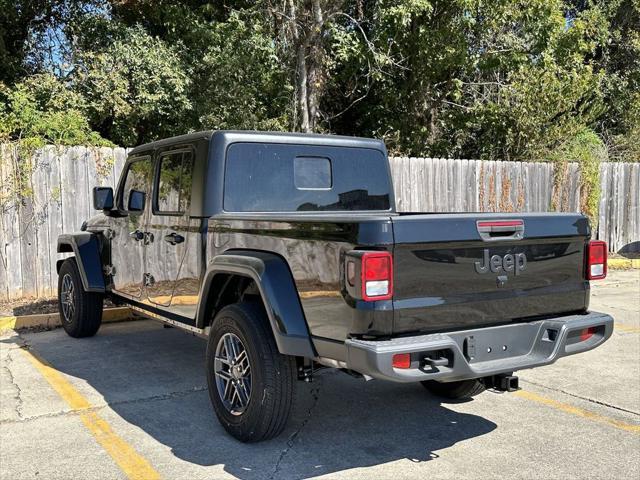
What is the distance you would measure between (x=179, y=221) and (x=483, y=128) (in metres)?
14.5

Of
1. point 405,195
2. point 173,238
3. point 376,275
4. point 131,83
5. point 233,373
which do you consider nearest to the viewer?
point 376,275

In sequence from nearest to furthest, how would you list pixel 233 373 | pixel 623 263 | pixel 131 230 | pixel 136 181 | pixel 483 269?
pixel 483 269 → pixel 233 373 → pixel 131 230 → pixel 136 181 → pixel 623 263

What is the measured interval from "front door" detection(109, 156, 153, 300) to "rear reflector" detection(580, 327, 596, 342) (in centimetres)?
361

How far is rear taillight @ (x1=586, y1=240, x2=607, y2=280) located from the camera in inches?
173

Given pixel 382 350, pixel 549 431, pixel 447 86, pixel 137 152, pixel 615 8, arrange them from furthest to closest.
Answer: pixel 615 8
pixel 447 86
pixel 137 152
pixel 549 431
pixel 382 350

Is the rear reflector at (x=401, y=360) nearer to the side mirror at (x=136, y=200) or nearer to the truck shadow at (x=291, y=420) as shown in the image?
the truck shadow at (x=291, y=420)

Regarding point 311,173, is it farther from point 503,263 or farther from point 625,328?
point 625,328

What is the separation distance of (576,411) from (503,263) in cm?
187

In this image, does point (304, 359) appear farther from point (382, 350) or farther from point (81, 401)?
point (81, 401)

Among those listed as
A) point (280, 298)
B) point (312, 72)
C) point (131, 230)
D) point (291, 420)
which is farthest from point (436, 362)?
point (312, 72)

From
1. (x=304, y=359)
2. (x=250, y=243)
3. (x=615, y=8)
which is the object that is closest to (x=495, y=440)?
(x=304, y=359)

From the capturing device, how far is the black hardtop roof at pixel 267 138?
5.02m

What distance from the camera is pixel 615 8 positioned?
20.9 meters

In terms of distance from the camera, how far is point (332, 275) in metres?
3.71
